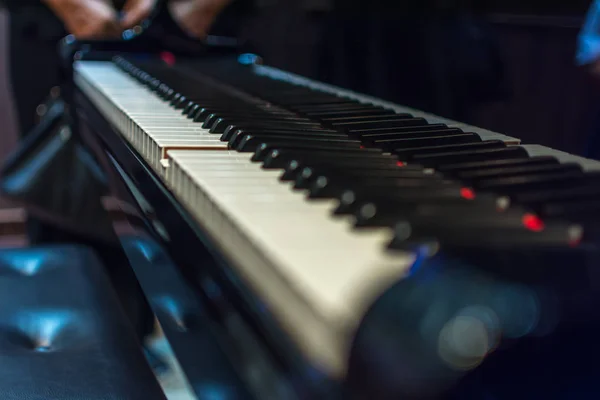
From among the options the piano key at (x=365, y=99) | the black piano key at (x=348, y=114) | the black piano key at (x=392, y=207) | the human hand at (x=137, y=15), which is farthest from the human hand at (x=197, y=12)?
the black piano key at (x=392, y=207)

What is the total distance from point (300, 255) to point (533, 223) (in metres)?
0.17

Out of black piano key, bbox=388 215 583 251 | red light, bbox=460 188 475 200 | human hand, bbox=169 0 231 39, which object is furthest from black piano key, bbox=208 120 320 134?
human hand, bbox=169 0 231 39

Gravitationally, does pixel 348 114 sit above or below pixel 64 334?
above

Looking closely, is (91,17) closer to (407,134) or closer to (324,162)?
(407,134)

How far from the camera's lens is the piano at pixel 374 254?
12.2 inches

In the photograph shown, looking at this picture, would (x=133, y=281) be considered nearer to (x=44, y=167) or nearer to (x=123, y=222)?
(x=44, y=167)

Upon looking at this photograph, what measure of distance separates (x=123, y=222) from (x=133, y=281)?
3.21ft

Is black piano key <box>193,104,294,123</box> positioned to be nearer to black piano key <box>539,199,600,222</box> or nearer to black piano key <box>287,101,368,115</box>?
black piano key <box>287,101,368,115</box>

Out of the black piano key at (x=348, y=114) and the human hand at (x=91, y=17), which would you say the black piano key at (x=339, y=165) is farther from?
the human hand at (x=91, y=17)

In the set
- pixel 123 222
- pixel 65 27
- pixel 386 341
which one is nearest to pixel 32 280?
pixel 123 222

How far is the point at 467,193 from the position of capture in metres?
0.55

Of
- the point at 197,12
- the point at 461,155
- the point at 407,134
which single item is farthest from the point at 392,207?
the point at 197,12

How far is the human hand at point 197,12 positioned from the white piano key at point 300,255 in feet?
5.23

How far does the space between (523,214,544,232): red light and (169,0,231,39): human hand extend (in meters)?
1.75
